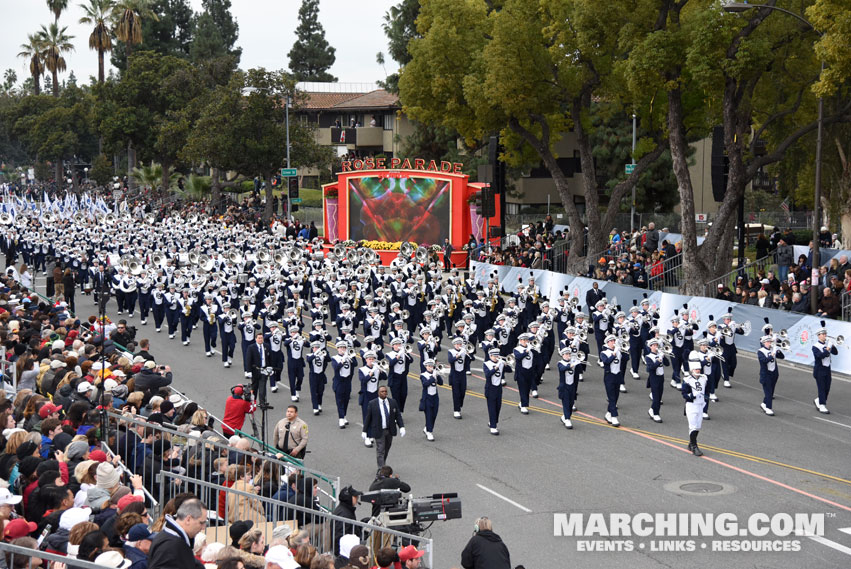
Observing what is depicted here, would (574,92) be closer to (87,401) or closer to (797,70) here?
(797,70)

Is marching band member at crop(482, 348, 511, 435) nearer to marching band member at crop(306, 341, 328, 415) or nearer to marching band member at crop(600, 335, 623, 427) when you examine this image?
marching band member at crop(600, 335, 623, 427)

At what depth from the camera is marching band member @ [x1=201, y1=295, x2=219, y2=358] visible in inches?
950

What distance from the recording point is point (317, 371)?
1908 centimetres

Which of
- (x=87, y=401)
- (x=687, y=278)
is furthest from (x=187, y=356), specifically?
(x=687, y=278)

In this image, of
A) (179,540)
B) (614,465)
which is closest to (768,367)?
(614,465)

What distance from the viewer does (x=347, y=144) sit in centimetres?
6756

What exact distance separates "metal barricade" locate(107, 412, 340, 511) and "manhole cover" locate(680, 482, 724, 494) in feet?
18.5

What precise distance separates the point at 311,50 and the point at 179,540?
97.2m

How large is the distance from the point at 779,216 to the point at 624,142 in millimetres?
7709

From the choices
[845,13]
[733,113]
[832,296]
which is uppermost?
[845,13]

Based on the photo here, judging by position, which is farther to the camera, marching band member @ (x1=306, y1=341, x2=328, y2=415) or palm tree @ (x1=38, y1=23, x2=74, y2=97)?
palm tree @ (x1=38, y1=23, x2=74, y2=97)

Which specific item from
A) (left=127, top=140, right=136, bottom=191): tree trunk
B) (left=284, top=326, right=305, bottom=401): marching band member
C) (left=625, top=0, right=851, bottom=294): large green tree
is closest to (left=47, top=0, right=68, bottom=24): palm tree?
(left=127, top=140, right=136, bottom=191): tree trunk

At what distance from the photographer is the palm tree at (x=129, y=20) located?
7594 centimetres

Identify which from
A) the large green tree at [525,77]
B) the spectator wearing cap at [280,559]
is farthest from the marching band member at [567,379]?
the large green tree at [525,77]
